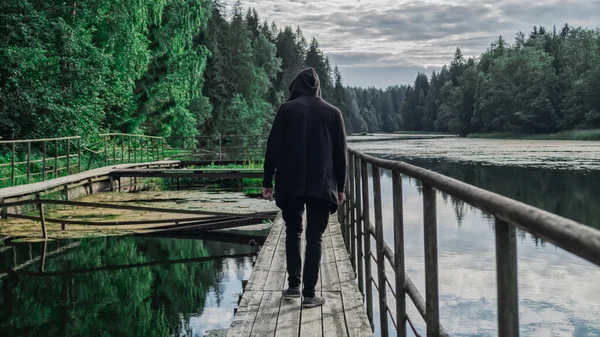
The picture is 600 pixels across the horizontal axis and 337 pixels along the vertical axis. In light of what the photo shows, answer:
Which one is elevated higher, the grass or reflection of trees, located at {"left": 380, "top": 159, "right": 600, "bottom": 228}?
the grass

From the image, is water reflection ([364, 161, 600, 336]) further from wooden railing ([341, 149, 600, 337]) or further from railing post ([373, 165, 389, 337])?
wooden railing ([341, 149, 600, 337])

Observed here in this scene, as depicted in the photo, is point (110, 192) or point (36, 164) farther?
point (110, 192)

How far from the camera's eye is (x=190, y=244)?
1217 cm

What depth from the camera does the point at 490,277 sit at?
1111cm

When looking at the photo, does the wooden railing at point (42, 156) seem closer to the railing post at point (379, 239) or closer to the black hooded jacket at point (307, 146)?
the railing post at point (379, 239)

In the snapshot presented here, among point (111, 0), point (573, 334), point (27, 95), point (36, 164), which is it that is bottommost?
point (573, 334)

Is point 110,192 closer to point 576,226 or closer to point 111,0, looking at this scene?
point 111,0

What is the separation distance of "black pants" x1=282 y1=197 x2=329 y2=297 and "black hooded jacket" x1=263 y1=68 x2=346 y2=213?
0.09 metres

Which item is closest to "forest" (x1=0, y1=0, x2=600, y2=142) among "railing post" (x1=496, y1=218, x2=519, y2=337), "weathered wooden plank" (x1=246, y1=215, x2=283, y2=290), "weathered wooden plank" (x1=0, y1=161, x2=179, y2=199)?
"weathered wooden plank" (x1=0, y1=161, x2=179, y2=199)

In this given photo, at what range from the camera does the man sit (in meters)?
4.25

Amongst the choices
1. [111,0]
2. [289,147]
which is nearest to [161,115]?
[111,0]

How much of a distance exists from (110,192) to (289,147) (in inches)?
631

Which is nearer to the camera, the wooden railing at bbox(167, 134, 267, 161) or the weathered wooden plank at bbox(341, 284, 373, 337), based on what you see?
the weathered wooden plank at bbox(341, 284, 373, 337)

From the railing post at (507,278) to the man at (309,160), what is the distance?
246 cm
